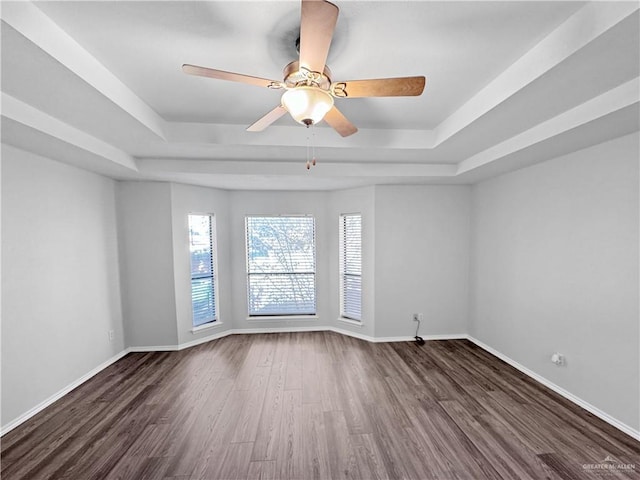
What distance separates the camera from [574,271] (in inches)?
100

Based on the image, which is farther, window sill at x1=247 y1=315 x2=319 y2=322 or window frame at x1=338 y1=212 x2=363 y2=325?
window sill at x1=247 y1=315 x2=319 y2=322

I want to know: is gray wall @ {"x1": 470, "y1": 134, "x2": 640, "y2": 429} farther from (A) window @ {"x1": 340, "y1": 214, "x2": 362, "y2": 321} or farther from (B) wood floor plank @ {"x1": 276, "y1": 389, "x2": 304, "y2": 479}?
(B) wood floor plank @ {"x1": 276, "y1": 389, "x2": 304, "y2": 479}

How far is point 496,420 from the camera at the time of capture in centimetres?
230

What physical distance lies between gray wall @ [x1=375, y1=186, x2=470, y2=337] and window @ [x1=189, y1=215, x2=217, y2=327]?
2.55 m

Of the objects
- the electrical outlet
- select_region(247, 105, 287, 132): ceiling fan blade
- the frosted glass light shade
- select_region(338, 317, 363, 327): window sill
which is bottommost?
select_region(338, 317, 363, 327): window sill

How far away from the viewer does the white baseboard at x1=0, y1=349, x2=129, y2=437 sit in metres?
2.24

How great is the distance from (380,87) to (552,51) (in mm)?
904

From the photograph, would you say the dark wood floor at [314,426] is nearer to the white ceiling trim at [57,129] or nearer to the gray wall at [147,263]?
the gray wall at [147,263]

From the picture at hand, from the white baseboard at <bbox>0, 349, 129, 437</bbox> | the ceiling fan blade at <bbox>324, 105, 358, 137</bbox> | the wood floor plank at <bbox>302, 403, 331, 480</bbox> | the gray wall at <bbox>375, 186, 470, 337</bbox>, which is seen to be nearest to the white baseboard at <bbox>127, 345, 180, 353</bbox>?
the white baseboard at <bbox>0, 349, 129, 437</bbox>

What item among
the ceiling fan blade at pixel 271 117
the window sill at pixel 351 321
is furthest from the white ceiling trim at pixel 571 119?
the window sill at pixel 351 321

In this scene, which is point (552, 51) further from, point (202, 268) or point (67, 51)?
point (202, 268)

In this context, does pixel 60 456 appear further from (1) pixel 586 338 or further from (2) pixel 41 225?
(1) pixel 586 338

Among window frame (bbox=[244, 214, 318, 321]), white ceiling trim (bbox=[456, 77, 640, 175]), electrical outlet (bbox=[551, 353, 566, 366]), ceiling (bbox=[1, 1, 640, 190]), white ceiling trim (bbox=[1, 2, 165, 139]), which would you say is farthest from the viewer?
window frame (bbox=[244, 214, 318, 321])

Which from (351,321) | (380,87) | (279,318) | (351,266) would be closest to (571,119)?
(380,87)
